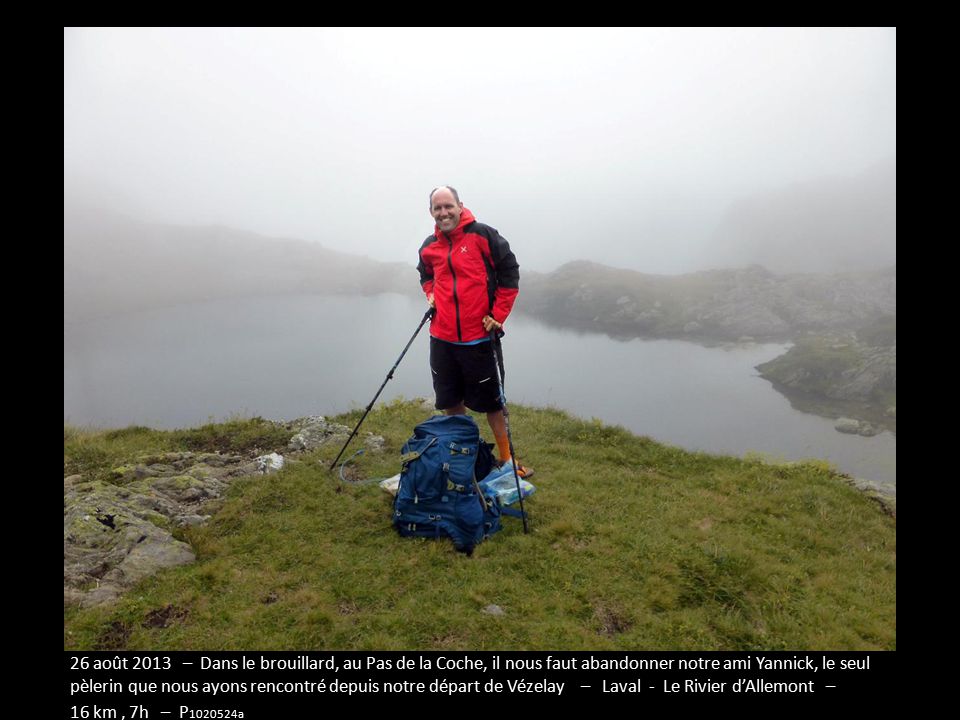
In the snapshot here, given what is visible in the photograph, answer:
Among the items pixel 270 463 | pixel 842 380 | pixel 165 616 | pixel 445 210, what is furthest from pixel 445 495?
pixel 842 380

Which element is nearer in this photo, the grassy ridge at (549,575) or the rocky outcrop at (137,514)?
the grassy ridge at (549,575)

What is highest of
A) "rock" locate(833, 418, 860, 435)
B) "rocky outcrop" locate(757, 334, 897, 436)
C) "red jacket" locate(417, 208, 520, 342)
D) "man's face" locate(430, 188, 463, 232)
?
"man's face" locate(430, 188, 463, 232)

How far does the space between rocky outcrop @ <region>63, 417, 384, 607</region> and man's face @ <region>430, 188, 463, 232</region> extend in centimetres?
554

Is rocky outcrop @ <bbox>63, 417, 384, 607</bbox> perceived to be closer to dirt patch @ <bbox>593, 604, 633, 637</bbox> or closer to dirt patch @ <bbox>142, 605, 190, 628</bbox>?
dirt patch @ <bbox>142, 605, 190, 628</bbox>

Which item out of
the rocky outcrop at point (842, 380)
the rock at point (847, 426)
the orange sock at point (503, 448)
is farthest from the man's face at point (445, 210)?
the rocky outcrop at point (842, 380)

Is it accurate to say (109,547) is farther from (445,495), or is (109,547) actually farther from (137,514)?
(445,495)

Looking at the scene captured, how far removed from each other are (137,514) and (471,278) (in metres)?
6.02

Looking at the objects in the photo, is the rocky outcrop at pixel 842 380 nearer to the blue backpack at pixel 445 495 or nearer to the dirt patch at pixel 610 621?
the dirt patch at pixel 610 621

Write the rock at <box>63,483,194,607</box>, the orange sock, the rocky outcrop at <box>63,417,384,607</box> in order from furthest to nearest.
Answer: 1. the orange sock
2. the rocky outcrop at <box>63,417,384,607</box>
3. the rock at <box>63,483,194,607</box>

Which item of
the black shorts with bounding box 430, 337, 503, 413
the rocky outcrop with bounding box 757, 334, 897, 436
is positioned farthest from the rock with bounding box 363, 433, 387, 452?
the rocky outcrop with bounding box 757, 334, 897, 436

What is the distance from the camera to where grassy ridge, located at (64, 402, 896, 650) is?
172 inches

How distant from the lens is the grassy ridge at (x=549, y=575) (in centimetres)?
437

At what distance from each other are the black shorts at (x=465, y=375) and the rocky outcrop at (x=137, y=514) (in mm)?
3660

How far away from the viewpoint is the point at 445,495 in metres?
5.99
